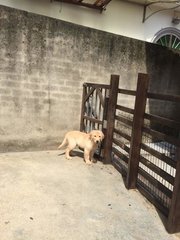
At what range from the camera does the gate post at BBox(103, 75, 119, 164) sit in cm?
466

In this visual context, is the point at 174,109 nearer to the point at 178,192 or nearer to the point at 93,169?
the point at 93,169

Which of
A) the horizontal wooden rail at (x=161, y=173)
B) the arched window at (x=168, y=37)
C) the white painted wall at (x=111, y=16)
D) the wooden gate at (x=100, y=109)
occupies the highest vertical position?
the white painted wall at (x=111, y=16)

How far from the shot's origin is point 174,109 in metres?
7.19

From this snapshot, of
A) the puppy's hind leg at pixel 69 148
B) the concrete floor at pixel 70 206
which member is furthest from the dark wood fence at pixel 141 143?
the puppy's hind leg at pixel 69 148

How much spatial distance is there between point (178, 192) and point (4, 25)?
3918mm

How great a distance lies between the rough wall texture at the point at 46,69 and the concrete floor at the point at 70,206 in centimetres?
91

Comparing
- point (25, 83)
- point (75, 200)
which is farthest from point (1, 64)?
point (75, 200)

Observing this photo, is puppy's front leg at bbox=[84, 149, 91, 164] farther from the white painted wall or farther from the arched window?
the arched window

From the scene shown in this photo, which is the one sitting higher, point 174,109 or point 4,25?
point 4,25

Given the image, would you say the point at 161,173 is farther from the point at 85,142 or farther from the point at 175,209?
the point at 85,142

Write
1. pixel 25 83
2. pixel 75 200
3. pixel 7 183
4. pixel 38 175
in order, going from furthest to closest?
pixel 25 83 < pixel 38 175 < pixel 7 183 < pixel 75 200

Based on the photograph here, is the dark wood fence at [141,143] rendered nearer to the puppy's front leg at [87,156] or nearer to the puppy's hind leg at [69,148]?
the puppy's front leg at [87,156]

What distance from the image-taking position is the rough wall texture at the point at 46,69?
482 centimetres

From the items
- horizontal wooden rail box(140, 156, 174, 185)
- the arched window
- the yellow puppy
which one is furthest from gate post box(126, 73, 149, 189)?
the arched window
